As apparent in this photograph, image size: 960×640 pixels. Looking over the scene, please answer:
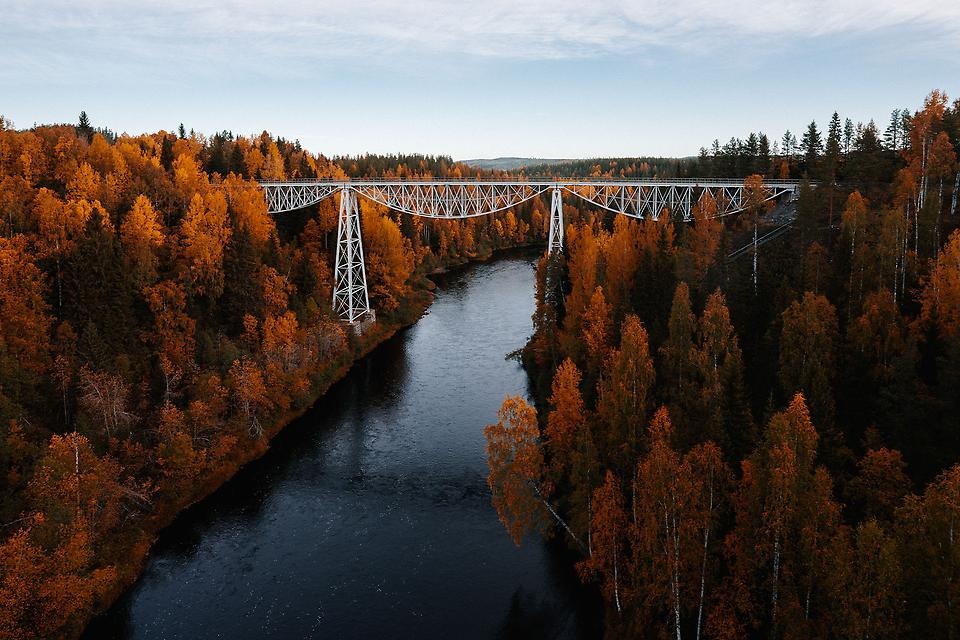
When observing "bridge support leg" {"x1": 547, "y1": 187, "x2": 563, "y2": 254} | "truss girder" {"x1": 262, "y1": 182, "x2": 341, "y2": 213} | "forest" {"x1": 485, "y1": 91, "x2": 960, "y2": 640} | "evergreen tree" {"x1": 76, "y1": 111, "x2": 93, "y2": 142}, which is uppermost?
"evergreen tree" {"x1": 76, "y1": 111, "x2": 93, "y2": 142}

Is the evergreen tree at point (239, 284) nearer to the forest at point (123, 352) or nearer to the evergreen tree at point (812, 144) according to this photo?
the forest at point (123, 352)

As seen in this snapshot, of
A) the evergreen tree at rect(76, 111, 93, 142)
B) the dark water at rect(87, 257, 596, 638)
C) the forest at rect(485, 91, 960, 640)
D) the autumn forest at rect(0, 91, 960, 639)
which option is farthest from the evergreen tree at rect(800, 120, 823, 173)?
the evergreen tree at rect(76, 111, 93, 142)

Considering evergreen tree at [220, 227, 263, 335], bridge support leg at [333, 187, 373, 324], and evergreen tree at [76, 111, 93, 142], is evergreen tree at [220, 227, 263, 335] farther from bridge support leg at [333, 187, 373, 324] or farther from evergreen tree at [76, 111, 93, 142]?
evergreen tree at [76, 111, 93, 142]

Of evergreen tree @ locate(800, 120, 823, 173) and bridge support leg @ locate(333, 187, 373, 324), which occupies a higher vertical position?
evergreen tree @ locate(800, 120, 823, 173)

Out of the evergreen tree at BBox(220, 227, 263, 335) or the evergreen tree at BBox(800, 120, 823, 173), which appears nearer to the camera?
the evergreen tree at BBox(220, 227, 263, 335)

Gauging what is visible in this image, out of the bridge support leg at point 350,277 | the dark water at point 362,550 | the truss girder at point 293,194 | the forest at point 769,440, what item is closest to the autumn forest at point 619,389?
the forest at point 769,440

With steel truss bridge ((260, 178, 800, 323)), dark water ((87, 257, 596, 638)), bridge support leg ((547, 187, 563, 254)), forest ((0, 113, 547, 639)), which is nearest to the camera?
dark water ((87, 257, 596, 638))
